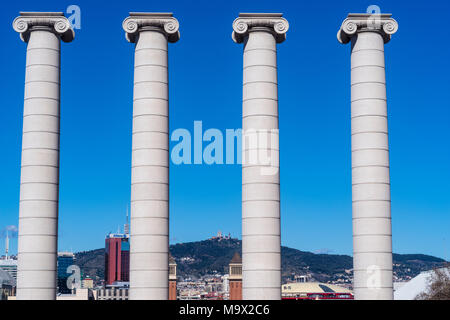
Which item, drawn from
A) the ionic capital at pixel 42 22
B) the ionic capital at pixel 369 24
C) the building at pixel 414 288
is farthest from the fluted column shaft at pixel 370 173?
the building at pixel 414 288

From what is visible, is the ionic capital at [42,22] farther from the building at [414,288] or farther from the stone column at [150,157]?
the building at [414,288]

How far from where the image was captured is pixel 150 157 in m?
48.8

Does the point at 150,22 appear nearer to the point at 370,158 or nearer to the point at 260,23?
the point at 260,23

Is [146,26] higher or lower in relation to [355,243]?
higher

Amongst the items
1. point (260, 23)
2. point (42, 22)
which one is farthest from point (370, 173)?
point (42, 22)

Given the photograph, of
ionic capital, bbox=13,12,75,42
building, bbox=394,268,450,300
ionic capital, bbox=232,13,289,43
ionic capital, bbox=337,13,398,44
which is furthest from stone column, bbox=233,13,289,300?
building, bbox=394,268,450,300

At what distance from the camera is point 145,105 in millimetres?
49625

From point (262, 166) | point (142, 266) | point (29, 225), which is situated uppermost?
point (262, 166)

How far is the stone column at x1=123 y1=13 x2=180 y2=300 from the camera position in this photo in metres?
47.7

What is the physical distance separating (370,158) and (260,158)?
8230 mm
